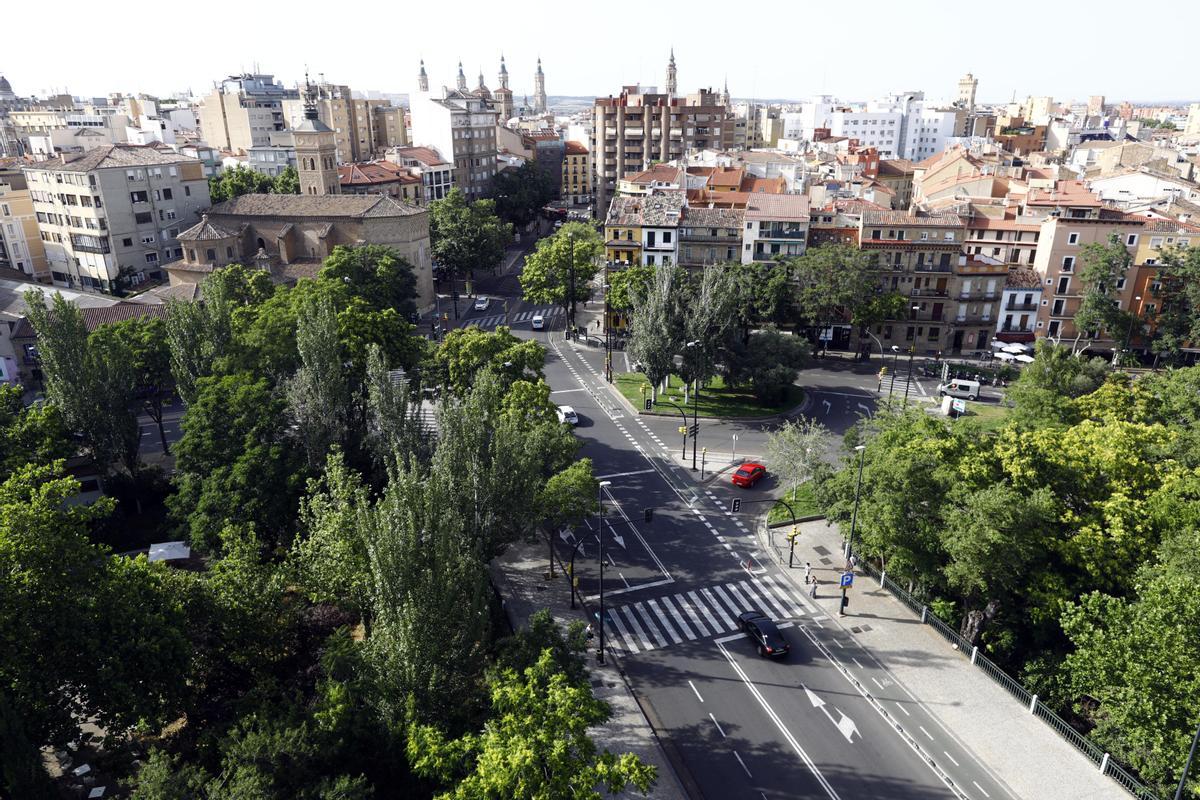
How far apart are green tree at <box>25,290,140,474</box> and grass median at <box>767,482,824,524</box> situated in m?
41.7

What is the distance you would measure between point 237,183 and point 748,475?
9185 centimetres

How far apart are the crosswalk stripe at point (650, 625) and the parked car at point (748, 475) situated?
1543 cm

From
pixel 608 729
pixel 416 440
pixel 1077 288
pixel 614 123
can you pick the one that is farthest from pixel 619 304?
pixel 614 123

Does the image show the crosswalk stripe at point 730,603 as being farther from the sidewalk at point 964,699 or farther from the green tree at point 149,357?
the green tree at point 149,357

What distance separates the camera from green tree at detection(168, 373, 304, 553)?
39.9m

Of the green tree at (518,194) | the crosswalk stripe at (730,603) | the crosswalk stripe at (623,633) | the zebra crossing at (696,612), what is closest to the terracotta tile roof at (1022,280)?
the zebra crossing at (696,612)

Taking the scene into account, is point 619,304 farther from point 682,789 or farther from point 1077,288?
point 682,789

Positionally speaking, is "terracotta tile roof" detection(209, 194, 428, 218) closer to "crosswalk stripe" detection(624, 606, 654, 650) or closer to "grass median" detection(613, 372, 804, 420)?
"grass median" detection(613, 372, 804, 420)

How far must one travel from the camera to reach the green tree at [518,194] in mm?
136500

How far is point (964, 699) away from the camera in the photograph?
33.4 m

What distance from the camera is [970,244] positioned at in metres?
84.5

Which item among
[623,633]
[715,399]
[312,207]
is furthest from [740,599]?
[312,207]

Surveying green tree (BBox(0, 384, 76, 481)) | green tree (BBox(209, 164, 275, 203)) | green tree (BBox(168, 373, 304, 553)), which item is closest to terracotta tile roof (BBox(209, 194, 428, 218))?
green tree (BBox(209, 164, 275, 203))

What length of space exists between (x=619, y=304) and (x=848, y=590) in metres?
45.4
